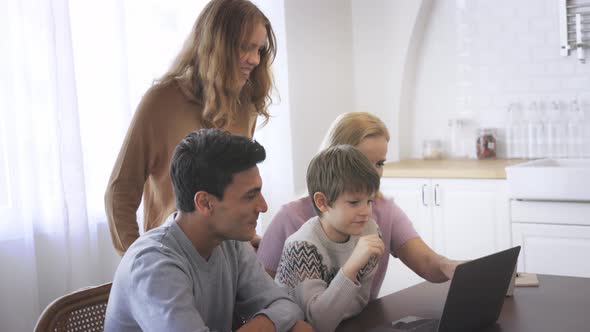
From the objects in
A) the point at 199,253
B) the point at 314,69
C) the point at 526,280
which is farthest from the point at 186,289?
the point at 314,69

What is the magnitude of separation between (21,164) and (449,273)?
1.88 m

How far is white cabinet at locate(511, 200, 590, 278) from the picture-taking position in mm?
3455

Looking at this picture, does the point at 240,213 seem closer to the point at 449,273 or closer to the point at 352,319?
the point at 352,319

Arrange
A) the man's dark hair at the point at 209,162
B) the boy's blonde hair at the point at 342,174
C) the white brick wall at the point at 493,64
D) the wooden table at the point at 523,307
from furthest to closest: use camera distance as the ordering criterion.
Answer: the white brick wall at the point at 493,64
the boy's blonde hair at the point at 342,174
the wooden table at the point at 523,307
the man's dark hair at the point at 209,162

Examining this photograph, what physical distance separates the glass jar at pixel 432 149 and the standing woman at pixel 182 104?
2.50 m

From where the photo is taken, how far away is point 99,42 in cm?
334

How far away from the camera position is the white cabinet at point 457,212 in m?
3.73

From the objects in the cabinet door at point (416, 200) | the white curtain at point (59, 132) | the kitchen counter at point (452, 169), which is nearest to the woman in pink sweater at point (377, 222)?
the white curtain at point (59, 132)

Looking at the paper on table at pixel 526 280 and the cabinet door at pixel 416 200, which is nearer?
the paper on table at pixel 526 280

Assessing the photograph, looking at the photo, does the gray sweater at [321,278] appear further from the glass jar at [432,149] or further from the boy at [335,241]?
the glass jar at [432,149]

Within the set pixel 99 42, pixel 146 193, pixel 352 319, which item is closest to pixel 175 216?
pixel 352 319

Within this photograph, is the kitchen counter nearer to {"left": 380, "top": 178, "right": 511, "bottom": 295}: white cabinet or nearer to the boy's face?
{"left": 380, "top": 178, "right": 511, "bottom": 295}: white cabinet

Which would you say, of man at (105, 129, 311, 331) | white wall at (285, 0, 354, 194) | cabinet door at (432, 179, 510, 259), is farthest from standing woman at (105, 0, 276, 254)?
white wall at (285, 0, 354, 194)

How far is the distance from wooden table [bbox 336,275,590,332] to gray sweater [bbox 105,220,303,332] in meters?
0.21
